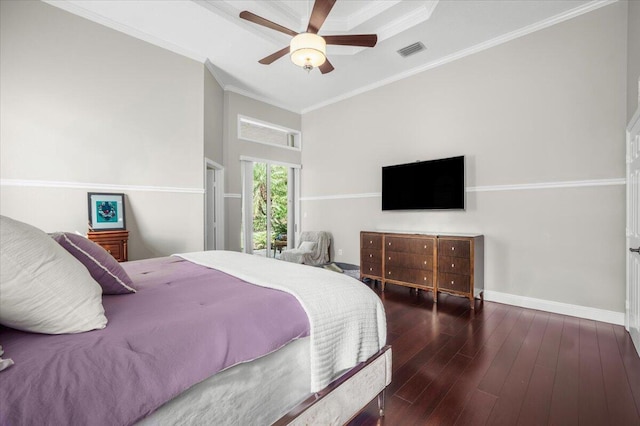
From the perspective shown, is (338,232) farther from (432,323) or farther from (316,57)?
(316,57)

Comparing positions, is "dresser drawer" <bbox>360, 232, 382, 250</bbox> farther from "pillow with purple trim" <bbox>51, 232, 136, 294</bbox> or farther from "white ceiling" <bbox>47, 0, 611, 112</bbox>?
"pillow with purple trim" <bbox>51, 232, 136, 294</bbox>

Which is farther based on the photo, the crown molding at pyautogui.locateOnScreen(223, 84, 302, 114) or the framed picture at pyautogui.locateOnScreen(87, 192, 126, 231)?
the crown molding at pyautogui.locateOnScreen(223, 84, 302, 114)

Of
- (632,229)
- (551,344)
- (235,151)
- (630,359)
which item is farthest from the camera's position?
(235,151)

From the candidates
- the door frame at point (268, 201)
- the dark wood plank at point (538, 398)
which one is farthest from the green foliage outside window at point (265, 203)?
the dark wood plank at point (538, 398)

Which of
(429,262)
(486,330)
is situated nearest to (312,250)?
(429,262)

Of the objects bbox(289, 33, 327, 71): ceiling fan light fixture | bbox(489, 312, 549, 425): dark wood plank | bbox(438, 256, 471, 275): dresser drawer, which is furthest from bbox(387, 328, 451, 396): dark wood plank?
bbox(289, 33, 327, 71): ceiling fan light fixture

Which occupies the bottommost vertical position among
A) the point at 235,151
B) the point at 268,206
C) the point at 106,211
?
the point at 106,211

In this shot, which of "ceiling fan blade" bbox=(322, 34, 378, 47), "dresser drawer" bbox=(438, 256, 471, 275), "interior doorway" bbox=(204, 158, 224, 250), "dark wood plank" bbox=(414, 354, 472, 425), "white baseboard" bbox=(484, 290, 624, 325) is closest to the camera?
"dark wood plank" bbox=(414, 354, 472, 425)

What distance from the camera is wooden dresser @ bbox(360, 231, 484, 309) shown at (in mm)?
3486

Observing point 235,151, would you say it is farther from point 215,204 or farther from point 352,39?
point 352,39

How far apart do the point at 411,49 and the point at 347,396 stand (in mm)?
4243

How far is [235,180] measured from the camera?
5.34 metres

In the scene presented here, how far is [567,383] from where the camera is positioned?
192 centimetres

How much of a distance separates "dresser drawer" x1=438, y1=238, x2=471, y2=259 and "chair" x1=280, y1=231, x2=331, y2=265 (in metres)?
2.42
